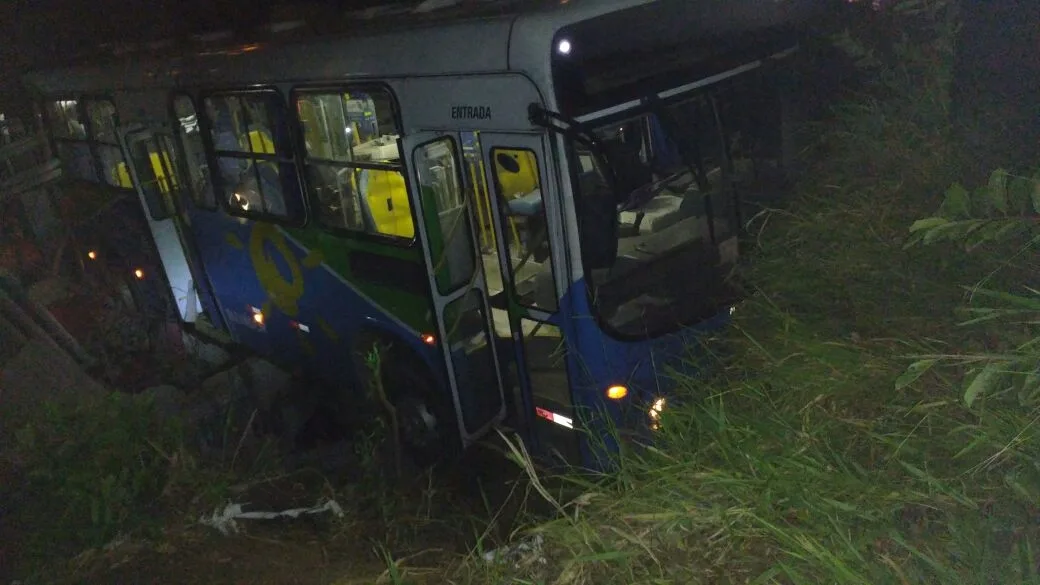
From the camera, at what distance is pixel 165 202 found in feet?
25.1

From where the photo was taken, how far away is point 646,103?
3.93m

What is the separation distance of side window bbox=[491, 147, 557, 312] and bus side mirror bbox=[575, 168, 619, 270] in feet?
0.68

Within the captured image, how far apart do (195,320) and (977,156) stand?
7.29 meters

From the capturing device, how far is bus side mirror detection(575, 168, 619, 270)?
3932 millimetres

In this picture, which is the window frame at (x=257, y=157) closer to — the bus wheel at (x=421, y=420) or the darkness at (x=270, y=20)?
the darkness at (x=270, y=20)

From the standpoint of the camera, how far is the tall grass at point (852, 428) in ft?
6.55

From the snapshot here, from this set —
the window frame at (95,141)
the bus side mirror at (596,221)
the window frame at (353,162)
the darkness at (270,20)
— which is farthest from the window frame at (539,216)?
the window frame at (95,141)

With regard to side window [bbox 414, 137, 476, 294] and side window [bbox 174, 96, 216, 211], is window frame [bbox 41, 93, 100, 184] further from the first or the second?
side window [bbox 414, 137, 476, 294]

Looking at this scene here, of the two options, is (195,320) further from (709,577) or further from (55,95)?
(709,577)

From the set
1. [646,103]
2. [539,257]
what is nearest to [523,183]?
[539,257]

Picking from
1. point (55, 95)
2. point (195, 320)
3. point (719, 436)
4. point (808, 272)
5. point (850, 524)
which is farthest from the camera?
point (55, 95)

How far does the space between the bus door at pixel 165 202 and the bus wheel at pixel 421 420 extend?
3.28 meters

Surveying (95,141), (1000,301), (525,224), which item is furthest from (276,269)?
(1000,301)

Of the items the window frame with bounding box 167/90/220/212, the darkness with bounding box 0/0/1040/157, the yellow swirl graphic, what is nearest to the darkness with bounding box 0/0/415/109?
the darkness with bounding box 0/0/1040/157
